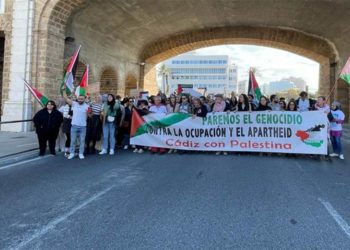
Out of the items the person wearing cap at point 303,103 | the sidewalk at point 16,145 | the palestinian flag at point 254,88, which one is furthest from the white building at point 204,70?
the person wearing cap at point 303,103

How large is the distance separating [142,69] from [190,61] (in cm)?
11330

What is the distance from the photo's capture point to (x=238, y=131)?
10.8 m

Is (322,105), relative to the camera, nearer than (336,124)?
No

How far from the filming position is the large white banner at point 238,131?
33.8ft

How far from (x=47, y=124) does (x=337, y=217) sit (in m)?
7.47

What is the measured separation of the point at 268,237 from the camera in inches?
162

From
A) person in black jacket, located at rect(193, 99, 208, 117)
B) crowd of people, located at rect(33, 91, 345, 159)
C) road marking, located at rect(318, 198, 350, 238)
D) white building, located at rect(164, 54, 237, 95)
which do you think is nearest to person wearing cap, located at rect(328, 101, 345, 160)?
crowd of people, located at rect(33, 91, 345, 159)

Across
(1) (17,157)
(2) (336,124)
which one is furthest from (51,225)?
(2) (336,124)

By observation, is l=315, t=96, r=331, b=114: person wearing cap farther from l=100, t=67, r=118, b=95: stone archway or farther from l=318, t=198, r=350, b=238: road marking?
l=100, t=67, r=118, b=95: stone archway

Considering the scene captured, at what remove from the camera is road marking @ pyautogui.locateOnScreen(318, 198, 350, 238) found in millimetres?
4469

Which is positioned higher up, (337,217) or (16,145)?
(16,145)

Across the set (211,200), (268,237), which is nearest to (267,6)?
(211,200)

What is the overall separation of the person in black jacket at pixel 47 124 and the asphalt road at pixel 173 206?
1.42m

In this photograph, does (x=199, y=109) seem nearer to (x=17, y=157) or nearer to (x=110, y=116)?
(x=110, y=116)
